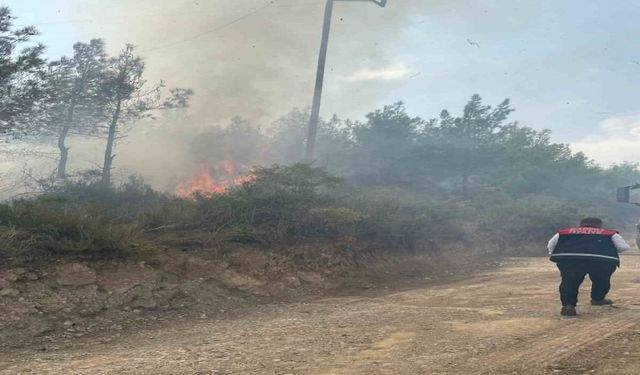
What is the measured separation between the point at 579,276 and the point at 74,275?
7.36m

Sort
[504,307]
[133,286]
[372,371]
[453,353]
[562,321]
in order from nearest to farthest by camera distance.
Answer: [372,371]
[453,353]
[562,321]
[504,307]
[133,286]

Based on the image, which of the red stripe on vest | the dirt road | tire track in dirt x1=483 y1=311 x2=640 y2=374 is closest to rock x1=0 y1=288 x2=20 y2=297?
the dirt road

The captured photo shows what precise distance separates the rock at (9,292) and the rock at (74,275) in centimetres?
60

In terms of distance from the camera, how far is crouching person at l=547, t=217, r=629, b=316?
6017mm

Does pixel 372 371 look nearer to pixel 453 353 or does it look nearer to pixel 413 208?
pixel 453 353

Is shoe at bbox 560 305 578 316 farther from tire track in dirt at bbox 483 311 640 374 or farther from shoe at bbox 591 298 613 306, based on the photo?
shoe at bbox 591 298 613 306

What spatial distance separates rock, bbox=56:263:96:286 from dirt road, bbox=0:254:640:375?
5.14 ft

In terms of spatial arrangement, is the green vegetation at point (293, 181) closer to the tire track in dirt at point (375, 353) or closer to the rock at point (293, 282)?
the rock at point (293, 282)

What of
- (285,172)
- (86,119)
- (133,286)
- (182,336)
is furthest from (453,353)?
(86,119)

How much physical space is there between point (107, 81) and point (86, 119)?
2.89m

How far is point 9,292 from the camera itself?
6.02 meters

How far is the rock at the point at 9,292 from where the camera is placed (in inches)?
235

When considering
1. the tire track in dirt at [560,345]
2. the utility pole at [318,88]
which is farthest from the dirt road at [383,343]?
the utility pole at [318,88]

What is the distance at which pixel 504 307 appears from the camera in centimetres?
663
